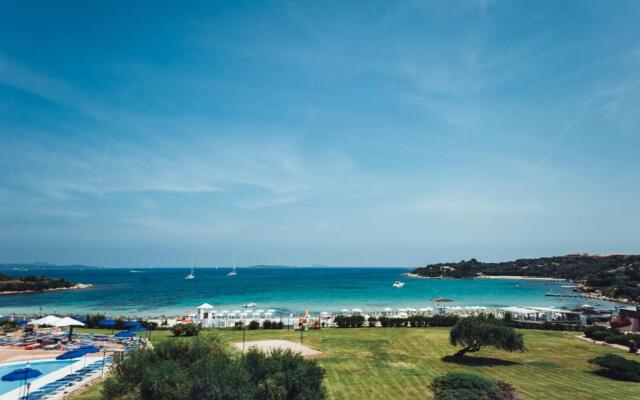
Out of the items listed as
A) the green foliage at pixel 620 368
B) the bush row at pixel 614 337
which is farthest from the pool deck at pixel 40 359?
the bush row at pixel 614 337

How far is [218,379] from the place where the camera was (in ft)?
40.1

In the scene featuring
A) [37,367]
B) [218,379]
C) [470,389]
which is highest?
[218,379]

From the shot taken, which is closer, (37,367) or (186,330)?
(37,367)

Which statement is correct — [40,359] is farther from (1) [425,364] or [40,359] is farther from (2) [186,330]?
(1) [425,364]

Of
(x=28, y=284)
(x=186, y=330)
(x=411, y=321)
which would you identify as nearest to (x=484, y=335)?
(x=411, y=321)

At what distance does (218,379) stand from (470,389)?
9.72 m

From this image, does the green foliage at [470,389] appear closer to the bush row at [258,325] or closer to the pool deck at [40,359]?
the pool deck at [40,359]

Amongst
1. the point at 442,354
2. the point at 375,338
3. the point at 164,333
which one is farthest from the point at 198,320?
the point at 442,354

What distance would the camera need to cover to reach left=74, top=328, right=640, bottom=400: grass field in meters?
19.2

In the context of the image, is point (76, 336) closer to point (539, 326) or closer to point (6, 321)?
point (6, 321)

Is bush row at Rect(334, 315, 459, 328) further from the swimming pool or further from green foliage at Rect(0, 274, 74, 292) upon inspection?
green foliage at Rect(0, 274, 74, 292)

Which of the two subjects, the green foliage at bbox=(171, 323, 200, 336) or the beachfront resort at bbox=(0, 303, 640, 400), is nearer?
the beachfront resort at bbox=(0, 303, 640, 400)

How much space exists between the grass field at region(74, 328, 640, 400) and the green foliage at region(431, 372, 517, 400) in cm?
193

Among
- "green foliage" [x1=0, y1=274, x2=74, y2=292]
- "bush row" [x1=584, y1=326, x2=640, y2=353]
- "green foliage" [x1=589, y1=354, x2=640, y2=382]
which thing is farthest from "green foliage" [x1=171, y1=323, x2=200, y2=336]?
"green foliage" [x1=0, y1=274, x2=74, y2=292]
